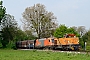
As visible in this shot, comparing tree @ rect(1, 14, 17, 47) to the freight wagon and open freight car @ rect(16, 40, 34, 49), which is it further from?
the freight wagon

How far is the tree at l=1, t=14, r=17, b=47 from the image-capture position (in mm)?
67938

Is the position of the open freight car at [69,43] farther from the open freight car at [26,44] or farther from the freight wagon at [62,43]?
the open freight car at [26,44]

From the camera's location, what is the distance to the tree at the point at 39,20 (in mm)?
71750

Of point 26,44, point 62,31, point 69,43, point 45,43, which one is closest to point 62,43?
point 69,43

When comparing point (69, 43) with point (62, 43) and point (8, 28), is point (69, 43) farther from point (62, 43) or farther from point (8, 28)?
point (8, 28)

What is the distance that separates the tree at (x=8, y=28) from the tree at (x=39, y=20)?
424 centimetres

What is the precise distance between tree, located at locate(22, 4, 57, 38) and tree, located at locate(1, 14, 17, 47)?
4239 mm

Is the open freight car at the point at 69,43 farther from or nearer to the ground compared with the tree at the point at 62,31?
nearer to the ground

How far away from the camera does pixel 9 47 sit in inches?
2496

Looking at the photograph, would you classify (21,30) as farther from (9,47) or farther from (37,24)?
(9,47)

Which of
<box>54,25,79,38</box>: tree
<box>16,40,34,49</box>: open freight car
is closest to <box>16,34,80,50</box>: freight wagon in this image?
<box>16,40,34,49</box>: open freight car

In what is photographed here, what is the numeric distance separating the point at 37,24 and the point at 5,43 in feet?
40.7

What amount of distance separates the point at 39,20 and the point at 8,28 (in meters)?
10.6

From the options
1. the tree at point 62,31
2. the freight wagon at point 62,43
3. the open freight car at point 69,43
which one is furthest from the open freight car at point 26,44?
the open freight car at point 69,43
